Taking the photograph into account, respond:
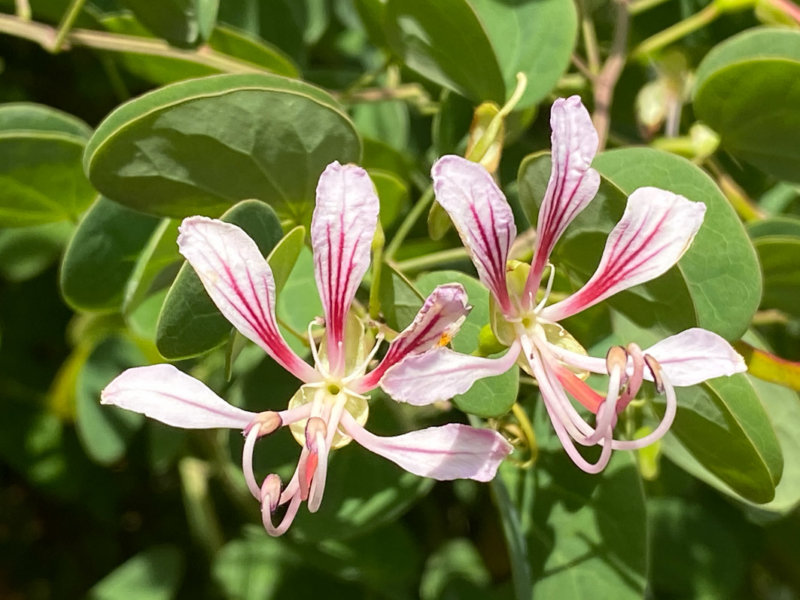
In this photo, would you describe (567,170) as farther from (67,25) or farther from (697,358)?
(67,25)

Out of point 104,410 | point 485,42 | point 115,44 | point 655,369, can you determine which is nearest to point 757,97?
point 485,42

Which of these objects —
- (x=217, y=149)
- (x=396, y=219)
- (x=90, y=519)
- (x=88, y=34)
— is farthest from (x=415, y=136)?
(x=90, y=519)

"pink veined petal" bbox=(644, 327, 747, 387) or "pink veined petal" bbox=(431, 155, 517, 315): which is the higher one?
"pink veined petal" bbox=(431, 155, 517, 315)

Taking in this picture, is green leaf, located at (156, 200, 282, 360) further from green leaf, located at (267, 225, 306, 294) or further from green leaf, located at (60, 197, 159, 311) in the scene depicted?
green leaf, located at (60, 197, 159, 311)

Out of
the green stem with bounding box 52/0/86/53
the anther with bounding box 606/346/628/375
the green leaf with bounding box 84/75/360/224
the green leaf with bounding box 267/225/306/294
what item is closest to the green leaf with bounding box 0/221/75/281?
the green stem with bounding box 52/0/86/53

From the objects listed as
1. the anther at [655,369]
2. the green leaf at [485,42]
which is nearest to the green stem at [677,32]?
the green leaf at [485,42]

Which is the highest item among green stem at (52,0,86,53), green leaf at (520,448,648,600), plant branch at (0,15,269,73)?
green stem at (52,0,86,53)

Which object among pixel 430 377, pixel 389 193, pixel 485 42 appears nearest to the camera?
pixel 430 377
